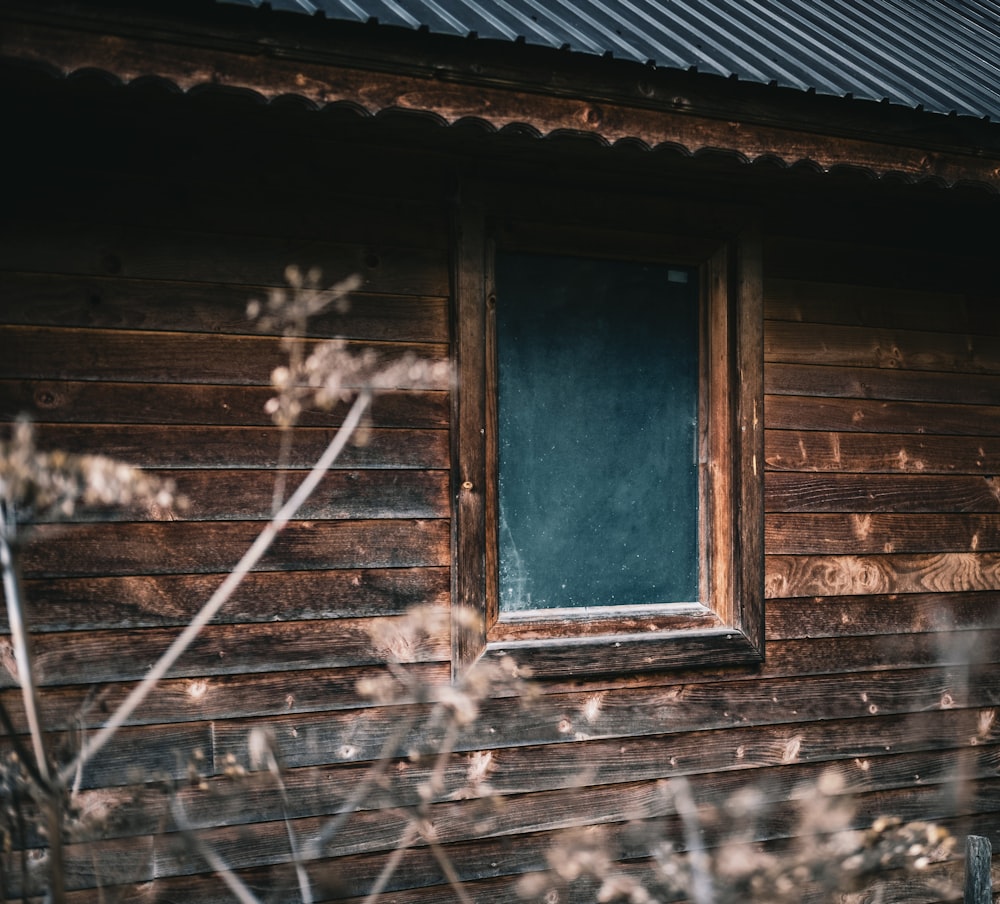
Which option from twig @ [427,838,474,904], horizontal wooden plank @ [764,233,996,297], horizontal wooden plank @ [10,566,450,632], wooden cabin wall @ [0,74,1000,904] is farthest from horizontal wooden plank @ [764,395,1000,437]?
twig @ [427,838,474,904]

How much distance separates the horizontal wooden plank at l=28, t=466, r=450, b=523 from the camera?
2529 millimetres

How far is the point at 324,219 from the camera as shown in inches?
106

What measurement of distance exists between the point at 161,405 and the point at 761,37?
2.25 metres

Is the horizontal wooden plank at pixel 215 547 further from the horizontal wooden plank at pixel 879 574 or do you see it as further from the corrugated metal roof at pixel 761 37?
the corrugated metal roof at pixel 761 37

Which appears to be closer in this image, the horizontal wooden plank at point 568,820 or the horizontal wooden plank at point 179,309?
the horizontal wooden plank at point 179,309

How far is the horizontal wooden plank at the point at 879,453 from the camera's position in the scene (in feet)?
10.4

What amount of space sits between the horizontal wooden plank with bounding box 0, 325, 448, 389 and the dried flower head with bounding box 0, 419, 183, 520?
190 mm

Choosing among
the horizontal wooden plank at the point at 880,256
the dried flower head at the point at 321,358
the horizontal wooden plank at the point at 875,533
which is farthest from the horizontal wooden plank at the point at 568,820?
the horizontal wooden plank at the point at 880,256

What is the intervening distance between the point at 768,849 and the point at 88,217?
2971 millimetres

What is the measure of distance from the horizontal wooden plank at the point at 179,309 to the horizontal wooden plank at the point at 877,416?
128 cm

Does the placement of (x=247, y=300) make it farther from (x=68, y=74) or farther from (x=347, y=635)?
(x=347, y=635)

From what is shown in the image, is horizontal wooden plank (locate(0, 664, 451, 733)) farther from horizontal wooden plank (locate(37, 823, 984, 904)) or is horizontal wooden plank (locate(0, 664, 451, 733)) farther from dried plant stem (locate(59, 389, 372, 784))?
horizontal wooden plank (locate(37, 823, 984, 904))

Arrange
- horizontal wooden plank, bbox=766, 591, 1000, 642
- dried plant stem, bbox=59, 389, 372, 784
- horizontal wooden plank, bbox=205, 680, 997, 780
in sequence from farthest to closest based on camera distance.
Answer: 1. horizontal wooden plank, bbox=766, 591, 1000, 642
2. horizontal wooden plank, bbox=205, 680, 997, 780
3. dried plant stem, bbox=59, 389, 372, 784

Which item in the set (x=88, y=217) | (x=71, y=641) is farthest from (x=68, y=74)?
(x=71, y=641)
